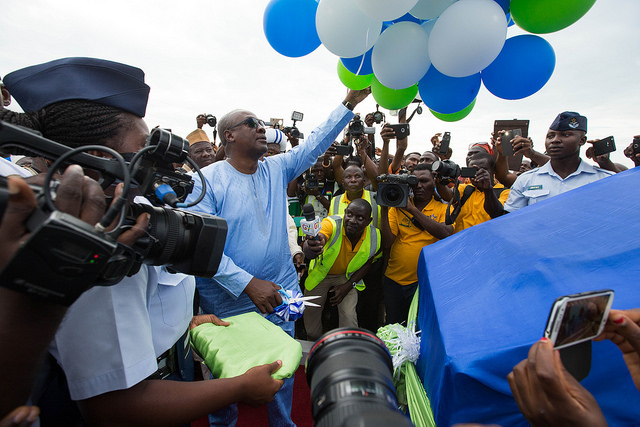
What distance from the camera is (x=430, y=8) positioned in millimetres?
1859

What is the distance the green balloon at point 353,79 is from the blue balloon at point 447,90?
17.0 inches

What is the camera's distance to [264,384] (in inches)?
38.4

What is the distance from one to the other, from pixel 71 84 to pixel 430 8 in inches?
73.0

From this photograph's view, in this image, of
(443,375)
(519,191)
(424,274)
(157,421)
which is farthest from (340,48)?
(519,191)

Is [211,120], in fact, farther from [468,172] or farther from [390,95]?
[468,172]

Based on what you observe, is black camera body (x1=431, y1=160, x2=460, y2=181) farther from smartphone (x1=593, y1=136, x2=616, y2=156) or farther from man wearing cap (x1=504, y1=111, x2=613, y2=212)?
smartphone (x1=593, y1=136, x2=616, y2=156)

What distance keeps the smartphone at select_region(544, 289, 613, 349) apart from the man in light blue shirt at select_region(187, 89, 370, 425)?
1236 millimetres

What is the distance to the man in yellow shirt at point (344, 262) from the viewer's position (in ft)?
10.0

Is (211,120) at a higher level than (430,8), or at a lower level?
lower

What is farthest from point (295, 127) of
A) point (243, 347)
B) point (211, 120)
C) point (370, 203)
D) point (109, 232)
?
point (109, 232)

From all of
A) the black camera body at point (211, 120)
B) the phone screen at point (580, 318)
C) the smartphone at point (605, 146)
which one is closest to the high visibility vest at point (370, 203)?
the smartphone at point (605, 146)

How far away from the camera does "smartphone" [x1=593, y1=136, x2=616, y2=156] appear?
10.7 feet

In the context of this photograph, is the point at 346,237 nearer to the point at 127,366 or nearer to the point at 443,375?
the point at 443,375

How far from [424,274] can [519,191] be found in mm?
1907
